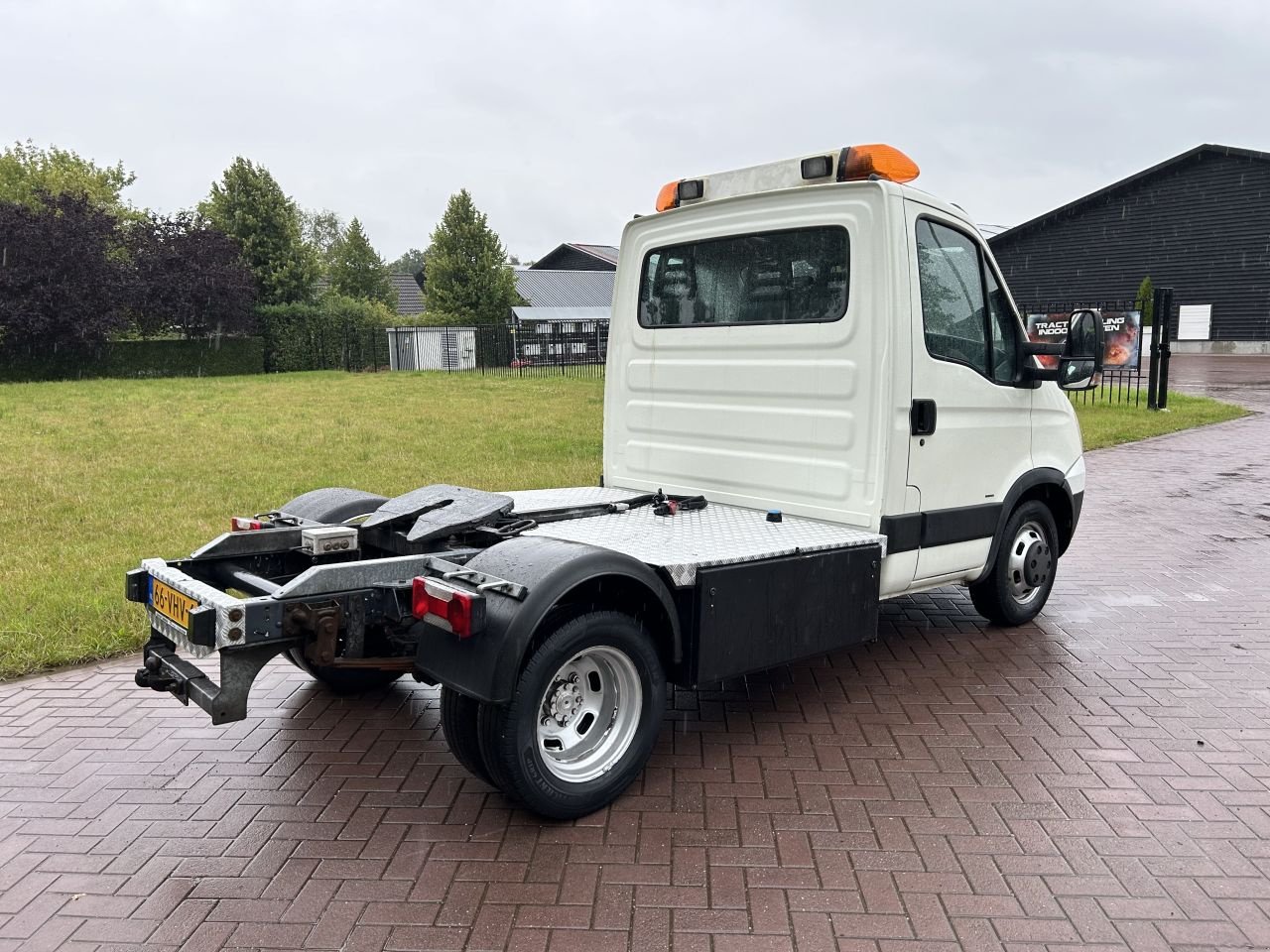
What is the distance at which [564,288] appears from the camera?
55.8 meters

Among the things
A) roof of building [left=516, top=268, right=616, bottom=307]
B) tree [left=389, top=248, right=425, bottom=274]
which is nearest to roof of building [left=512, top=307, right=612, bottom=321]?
roof of building [left=516, top=268, right=616, bottom=307]

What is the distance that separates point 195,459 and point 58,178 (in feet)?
134

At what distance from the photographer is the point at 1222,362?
35094 mm

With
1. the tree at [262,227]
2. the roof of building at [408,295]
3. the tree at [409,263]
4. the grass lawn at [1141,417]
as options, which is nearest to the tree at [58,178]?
the tree at [262,227]

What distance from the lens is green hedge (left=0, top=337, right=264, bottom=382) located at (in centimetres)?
2923

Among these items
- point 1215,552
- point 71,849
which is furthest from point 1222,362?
point 71,849

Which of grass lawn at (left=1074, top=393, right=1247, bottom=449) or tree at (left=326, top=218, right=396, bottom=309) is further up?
tree at (left=326, top=218, right=396, bottom=309)

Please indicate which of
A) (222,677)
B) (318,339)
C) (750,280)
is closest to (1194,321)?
(318,339)

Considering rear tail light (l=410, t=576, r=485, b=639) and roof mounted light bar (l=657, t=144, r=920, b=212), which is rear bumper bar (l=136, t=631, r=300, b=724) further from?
roof mounted light bar (l=657, t=144, r=920, b=212)

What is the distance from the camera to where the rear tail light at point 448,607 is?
3.17m

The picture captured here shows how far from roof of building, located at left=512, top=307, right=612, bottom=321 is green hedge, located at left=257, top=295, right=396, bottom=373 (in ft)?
37.8

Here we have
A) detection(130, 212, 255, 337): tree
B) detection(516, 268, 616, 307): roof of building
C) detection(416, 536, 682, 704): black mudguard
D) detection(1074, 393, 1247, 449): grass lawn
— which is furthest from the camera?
detection(516, 268, 616, 307): roof of building

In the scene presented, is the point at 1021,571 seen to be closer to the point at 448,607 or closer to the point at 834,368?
the point at 834,368

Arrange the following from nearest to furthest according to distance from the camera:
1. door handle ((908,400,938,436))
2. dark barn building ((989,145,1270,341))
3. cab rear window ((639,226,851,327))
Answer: door handle ((908,400,938,436)), cab rear window ((639,226,851,327)), dark barn building ((989,145,1270,341))
